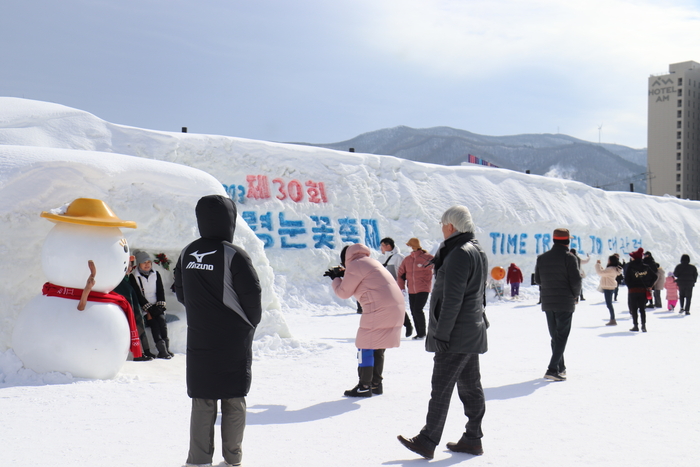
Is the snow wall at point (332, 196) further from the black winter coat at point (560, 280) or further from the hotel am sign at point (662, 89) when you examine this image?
the hotel am sign at point (662, 89)

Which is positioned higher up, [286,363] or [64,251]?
[64,251]

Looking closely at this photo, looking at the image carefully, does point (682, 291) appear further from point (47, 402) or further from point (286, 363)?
point (47, 402)

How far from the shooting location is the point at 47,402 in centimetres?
487

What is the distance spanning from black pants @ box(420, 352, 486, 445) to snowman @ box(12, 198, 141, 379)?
3.45 metres

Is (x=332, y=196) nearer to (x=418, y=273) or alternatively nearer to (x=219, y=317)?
(x=418, y=273)

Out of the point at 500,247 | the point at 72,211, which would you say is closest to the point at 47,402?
the point at 72,211

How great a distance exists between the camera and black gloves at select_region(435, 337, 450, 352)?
3.75 metres

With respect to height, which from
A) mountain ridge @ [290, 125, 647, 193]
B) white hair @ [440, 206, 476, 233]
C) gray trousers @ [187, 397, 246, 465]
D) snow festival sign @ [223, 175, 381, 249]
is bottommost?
gray trousers @ [187, 397, 246, 465]

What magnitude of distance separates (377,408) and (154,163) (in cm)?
460

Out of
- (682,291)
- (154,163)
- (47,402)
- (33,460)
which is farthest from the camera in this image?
(682,291)

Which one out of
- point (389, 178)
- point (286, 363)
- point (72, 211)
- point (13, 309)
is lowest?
point (286, 363)

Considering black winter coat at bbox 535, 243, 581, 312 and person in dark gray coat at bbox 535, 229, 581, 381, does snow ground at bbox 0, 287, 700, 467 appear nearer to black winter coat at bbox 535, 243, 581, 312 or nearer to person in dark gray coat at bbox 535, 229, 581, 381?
person in dark gray coat at bbox 535, 229, 581, 381

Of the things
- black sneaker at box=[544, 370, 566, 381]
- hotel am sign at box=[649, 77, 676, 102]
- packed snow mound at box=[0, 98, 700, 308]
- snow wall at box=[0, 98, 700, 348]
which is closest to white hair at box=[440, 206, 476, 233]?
black sneaker at box=[544, 370, 566, 381]

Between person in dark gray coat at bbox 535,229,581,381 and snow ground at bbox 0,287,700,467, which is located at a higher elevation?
person in dark gray coat at bbox 535,229,581,381
